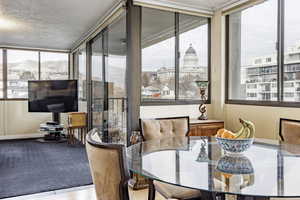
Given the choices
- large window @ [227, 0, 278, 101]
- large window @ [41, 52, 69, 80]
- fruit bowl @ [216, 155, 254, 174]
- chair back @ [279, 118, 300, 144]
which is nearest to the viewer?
fruit bowl @ [216, 155, 254, 174]

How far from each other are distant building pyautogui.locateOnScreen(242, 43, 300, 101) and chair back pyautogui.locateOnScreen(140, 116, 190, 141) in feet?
3.78

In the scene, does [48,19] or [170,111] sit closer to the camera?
[170,111]

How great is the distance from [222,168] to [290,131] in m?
1.18

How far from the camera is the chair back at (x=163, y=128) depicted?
2738 millimetres

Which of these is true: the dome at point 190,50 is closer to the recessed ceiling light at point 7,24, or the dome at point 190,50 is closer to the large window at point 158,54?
the large window at point 158,54

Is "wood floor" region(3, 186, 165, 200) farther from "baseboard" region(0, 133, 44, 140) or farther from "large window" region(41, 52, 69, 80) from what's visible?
"large window" region(41, 52, 69, 80)

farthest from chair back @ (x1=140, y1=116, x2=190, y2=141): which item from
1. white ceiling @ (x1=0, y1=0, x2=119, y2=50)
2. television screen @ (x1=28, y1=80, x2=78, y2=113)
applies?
television screen @ (x1=28, y1=80, x2=78, y2=113)

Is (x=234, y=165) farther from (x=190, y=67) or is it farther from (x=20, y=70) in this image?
(x=20, y=70)

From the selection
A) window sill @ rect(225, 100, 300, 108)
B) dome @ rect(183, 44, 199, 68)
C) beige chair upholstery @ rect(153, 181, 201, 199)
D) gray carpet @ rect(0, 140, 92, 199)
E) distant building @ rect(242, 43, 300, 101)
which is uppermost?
dome @ rect(183, 44, 199, 68)

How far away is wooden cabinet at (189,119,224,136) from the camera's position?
3.31 meters

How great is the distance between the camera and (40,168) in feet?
12.8

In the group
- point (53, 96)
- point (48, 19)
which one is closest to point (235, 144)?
Answer: point (48, 19)

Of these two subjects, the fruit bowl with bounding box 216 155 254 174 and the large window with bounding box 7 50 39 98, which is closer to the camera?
the fruit bowl with bounding box 216 155 254 174

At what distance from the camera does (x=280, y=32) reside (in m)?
2.97
